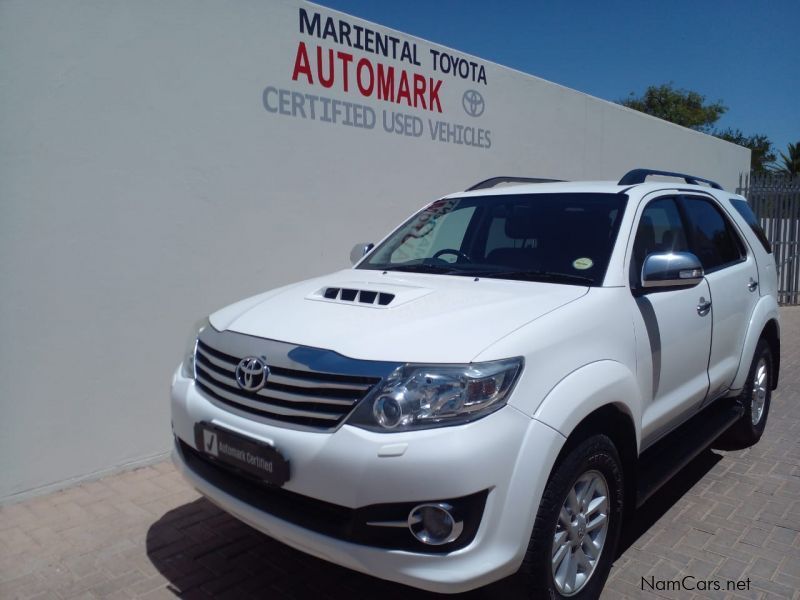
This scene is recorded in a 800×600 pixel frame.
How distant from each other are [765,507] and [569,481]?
2.24 m

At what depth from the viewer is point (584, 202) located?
3.65m

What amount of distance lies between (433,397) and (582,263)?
4.40 ft

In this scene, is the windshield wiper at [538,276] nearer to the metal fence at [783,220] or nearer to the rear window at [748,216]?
the rear window at [748,216]

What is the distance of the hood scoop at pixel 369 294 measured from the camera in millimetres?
2936

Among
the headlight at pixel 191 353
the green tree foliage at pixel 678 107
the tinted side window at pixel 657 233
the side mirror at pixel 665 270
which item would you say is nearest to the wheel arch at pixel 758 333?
the tinted side window at pixel 657 233

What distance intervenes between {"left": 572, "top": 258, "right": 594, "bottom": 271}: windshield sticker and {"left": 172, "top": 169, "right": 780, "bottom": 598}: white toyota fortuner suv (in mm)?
10

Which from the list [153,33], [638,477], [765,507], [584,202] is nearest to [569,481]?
[638,477]

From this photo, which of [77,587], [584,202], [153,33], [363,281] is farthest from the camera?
[153,33]

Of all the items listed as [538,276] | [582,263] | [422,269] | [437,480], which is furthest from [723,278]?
[437,480]

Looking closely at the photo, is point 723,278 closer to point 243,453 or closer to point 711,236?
point 711,236

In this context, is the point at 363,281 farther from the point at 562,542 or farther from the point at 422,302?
the point at 562,542

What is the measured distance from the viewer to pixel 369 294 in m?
3.04

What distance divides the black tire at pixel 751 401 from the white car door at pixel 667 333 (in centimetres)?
100

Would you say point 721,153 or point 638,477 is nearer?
point 638,477
